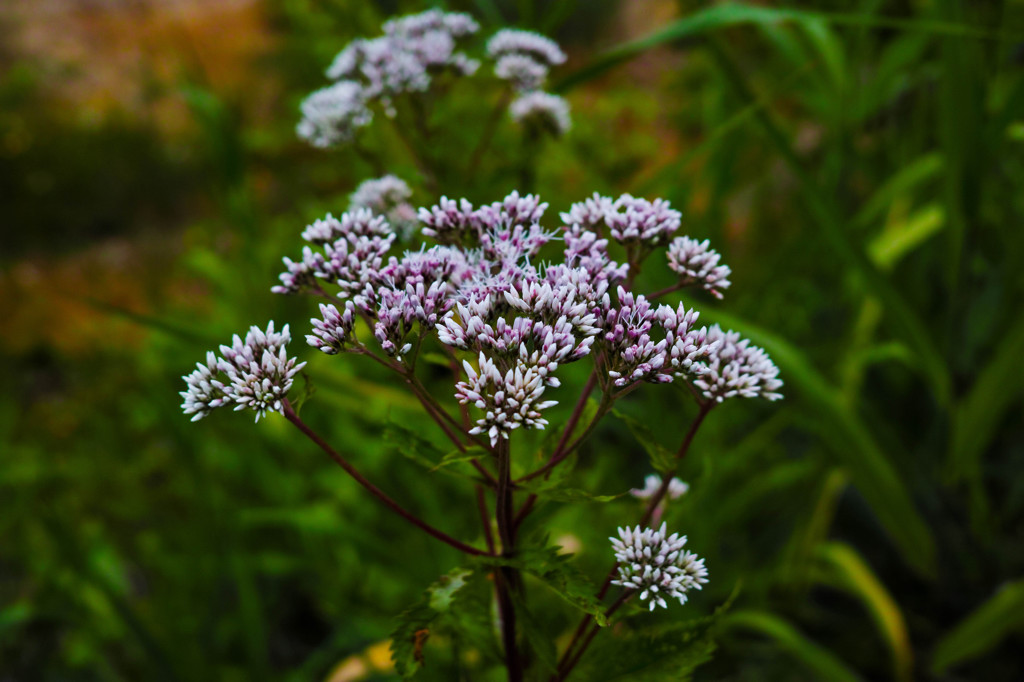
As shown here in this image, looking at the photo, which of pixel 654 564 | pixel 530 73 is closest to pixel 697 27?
pixel 530 73

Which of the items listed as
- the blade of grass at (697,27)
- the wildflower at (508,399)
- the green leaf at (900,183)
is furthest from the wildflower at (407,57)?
the green leaf at (900,183)

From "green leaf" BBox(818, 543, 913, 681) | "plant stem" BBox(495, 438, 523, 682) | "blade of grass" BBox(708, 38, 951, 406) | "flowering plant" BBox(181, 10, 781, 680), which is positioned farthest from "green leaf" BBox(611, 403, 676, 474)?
"green leaf" BBox(818, 543, 913, 681)

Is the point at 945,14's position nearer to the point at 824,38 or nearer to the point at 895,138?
→ the point at 824,38

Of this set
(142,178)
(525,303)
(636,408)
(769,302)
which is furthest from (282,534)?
(142,178)

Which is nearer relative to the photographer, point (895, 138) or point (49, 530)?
point (49, 530)

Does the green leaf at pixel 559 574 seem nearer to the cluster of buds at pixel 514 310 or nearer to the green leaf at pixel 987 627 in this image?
the cluster of buds at pixel 514 310

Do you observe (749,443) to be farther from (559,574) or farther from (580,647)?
(559,574)
